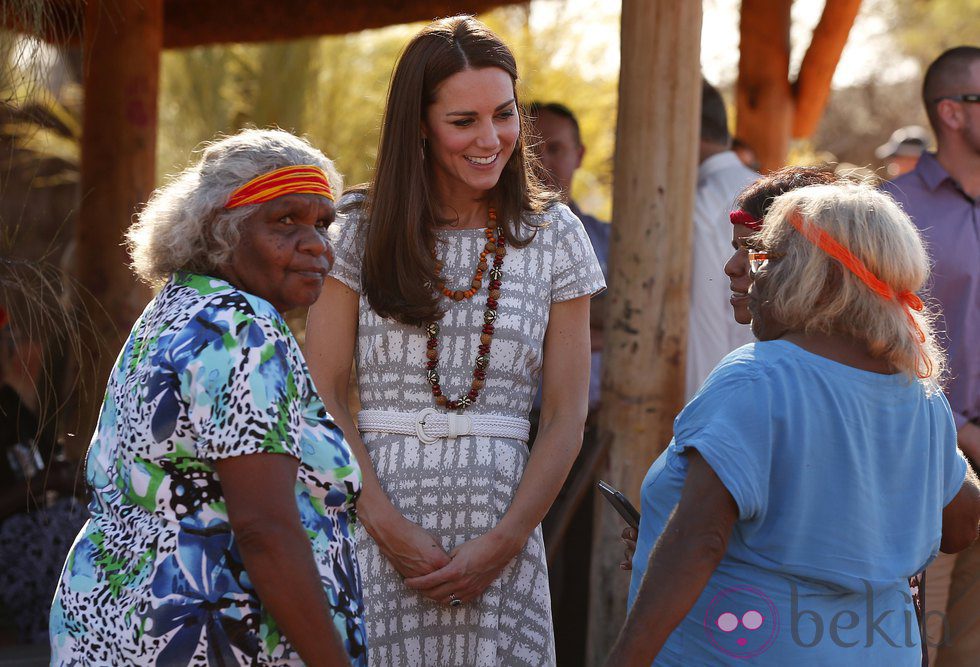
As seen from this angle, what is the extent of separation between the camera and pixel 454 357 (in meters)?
2.77

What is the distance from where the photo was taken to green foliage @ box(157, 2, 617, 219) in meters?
12.4

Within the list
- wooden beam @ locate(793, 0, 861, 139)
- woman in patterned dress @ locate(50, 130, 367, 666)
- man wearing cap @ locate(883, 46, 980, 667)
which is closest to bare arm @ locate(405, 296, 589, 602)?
woman in patterned dress @ locate(50, 130, 367, 666)

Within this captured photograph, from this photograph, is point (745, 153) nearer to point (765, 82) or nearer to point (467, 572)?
point (765, 82)

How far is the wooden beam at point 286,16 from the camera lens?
6.25m

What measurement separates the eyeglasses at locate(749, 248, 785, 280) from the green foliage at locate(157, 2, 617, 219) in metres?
10.00

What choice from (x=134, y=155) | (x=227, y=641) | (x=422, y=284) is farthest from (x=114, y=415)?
(x=134, y=155)

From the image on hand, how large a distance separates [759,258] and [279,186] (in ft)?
3.10

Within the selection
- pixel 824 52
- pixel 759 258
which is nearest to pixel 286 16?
pixel 824 52

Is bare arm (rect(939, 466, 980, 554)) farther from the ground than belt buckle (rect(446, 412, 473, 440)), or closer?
closer

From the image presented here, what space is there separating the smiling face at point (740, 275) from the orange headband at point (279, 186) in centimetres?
94

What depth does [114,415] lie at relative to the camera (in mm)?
2068

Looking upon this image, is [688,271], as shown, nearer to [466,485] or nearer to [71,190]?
[466,485]

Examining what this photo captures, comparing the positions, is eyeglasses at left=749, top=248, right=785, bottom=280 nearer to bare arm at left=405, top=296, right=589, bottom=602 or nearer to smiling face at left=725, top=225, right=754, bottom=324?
smiling face at left=725, top=225, right=754, bottom=324

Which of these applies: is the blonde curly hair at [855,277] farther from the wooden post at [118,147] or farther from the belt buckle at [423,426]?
the wooden post at [118,147]
